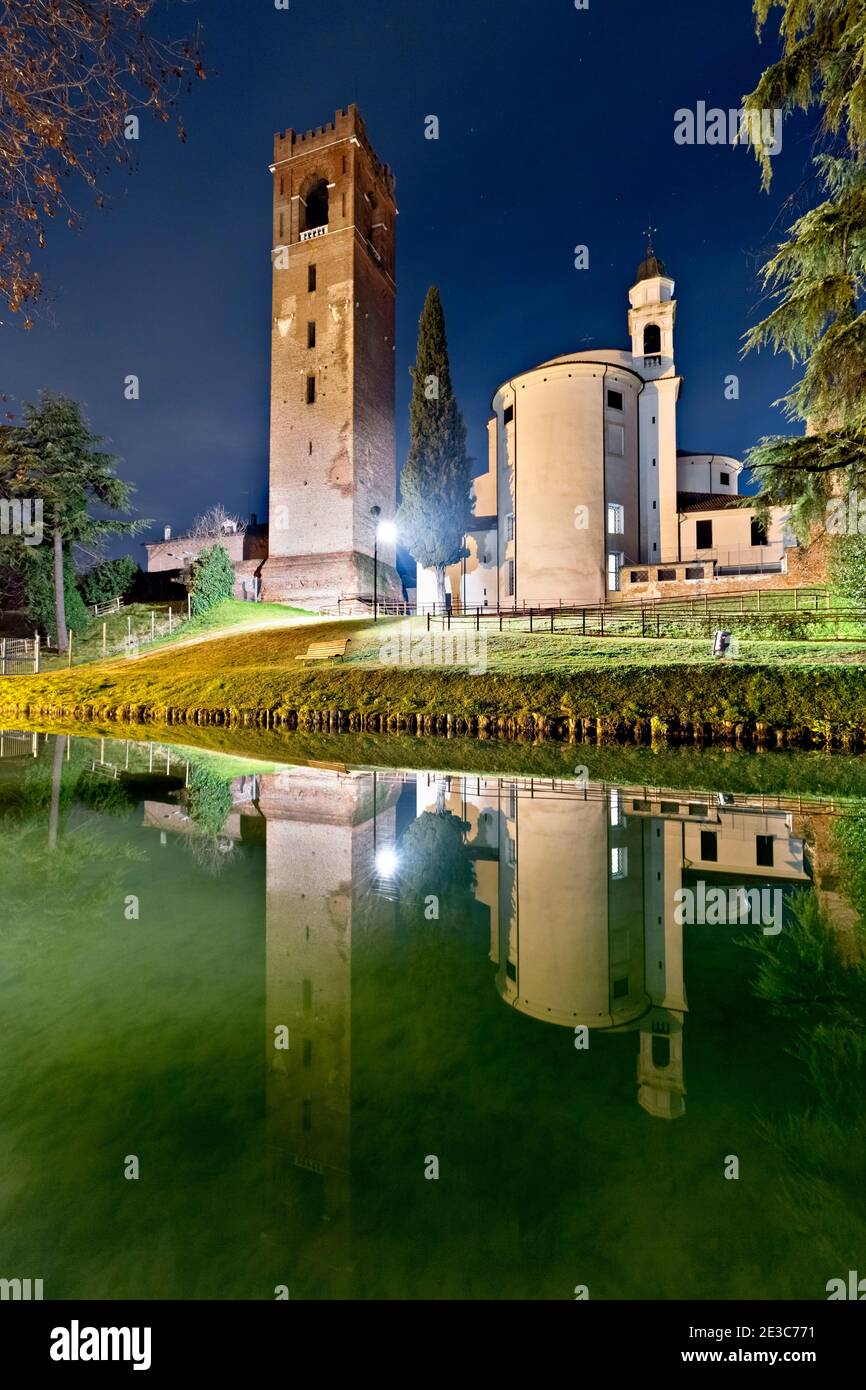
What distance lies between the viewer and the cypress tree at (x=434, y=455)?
A: 37.0 meters

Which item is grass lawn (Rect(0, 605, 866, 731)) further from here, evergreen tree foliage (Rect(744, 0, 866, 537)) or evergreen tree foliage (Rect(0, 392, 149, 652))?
evergreen tree foliage (Rect(0, 392, 149, 652))

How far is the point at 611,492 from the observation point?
34812mm

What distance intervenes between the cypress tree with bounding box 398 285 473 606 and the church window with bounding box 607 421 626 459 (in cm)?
761

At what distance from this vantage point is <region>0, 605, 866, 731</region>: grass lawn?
50.0ft

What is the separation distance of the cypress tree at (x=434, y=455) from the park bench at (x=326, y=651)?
13.2 m

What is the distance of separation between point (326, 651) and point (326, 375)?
2400cm

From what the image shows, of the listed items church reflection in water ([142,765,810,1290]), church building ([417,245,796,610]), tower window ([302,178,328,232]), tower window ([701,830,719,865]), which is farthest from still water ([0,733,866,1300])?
tower window ([302,178,328,232])

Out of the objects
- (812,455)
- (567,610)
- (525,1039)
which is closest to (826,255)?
(812,455)

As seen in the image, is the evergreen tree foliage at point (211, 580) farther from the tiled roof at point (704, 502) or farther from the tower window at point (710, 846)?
the tower window at point (710, 846)

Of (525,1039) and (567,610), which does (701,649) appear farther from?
(525,1039)

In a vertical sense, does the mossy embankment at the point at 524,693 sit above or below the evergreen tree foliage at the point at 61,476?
below

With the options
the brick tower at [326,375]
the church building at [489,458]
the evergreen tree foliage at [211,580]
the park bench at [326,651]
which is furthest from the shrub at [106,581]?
the park bench at [326,651]

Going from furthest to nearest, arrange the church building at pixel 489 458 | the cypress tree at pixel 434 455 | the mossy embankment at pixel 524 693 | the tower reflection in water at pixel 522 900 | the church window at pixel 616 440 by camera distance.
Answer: the cypress tree at pixel 434 455, the church window at pixel 616 440, the church building at pixel 489 458, the mossy embankment at pixel 524 693, the tower reflection in water at pixel 522 900

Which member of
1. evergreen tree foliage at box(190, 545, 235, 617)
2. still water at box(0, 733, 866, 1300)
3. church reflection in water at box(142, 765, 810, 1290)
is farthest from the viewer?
evergreen tree foliage at box(190, 545, 235, 617)
